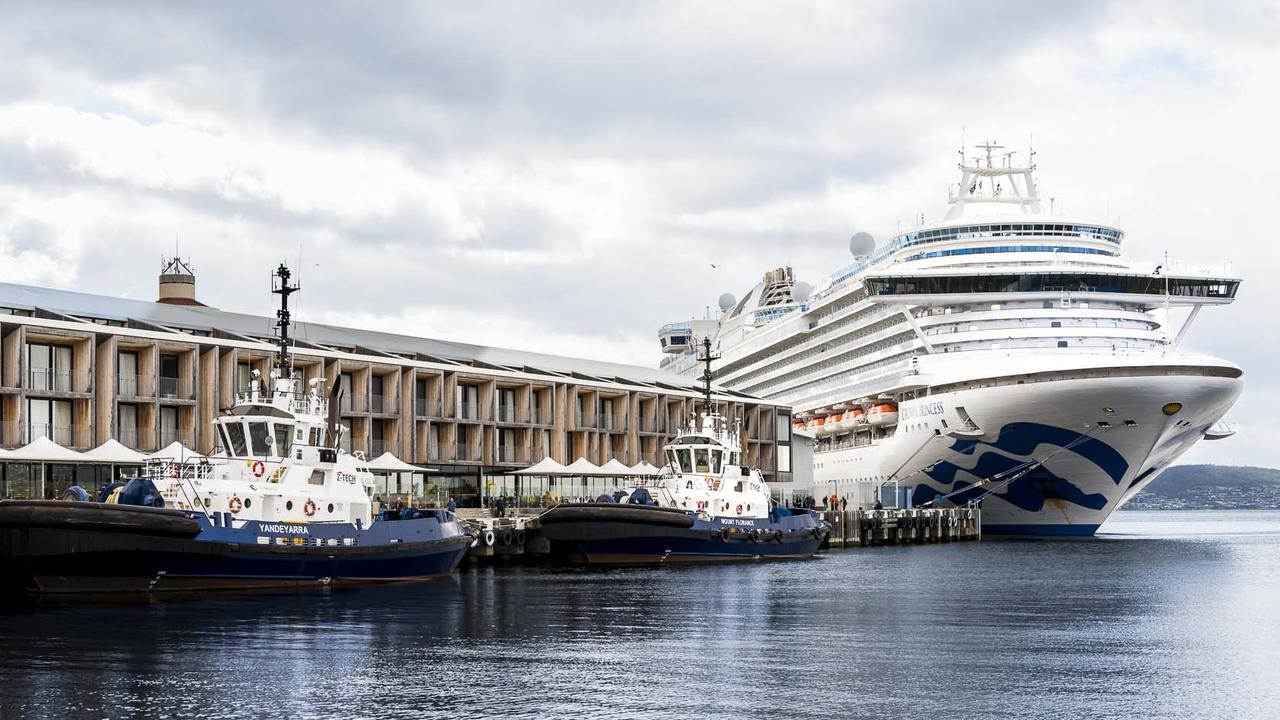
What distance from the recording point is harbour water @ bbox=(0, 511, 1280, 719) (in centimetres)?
2248

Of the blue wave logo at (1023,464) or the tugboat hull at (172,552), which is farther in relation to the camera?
the blue wave logo at (1023,464)

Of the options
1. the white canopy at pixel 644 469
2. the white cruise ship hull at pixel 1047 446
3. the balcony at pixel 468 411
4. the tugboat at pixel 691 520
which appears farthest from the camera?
the white canopy at pixel 644 469

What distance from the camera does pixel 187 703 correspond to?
22.2 m

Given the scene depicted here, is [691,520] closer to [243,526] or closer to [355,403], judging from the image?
[355,403]

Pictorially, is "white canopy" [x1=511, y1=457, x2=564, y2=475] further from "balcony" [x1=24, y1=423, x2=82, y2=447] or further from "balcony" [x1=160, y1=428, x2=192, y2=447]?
"balcony" [x1=24, y1=423, x2=82, y2=447]

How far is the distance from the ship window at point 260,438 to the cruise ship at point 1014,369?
39474 mm

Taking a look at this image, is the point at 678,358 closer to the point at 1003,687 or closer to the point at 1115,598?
the point at 1115,598

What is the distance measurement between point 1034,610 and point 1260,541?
201 ft

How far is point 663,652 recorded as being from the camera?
28.3 meters

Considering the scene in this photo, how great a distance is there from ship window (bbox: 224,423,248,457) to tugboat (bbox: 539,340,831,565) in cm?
1531

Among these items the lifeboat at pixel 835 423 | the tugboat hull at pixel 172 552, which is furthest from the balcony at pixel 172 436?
the lifeboat at pixel 835 423

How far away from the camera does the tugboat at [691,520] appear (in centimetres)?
5331

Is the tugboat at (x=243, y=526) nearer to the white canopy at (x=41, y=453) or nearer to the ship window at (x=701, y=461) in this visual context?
the white canopy at (x=41, y=453)

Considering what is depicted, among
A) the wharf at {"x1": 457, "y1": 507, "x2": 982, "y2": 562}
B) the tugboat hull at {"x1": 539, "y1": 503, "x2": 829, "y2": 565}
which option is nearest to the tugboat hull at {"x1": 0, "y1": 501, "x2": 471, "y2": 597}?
the tugboat hull at {"x1": 539, "y1": 503, "x2": 829, "y2": 565}
